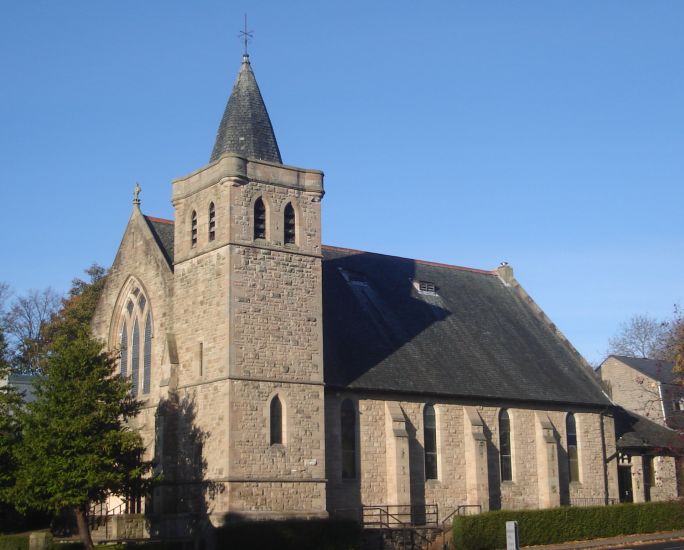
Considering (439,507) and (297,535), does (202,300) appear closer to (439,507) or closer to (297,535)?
(297,535)

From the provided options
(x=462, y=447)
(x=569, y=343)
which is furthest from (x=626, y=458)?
(x=462, y=447)

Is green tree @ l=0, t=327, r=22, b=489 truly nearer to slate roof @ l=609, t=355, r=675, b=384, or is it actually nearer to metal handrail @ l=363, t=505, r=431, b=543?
metal handrail @ l=363, t=505, r=431, b=543

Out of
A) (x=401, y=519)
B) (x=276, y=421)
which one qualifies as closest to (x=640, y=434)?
(x=401, y=519)

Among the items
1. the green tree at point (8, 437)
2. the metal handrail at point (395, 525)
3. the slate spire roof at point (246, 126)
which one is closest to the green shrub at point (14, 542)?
the green tree at point (8, 437)

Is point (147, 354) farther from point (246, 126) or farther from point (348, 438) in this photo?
point (246, 126)

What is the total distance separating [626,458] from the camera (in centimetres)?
4525

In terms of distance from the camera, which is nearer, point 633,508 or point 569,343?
point 633,508

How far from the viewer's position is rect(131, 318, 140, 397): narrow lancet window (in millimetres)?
36938

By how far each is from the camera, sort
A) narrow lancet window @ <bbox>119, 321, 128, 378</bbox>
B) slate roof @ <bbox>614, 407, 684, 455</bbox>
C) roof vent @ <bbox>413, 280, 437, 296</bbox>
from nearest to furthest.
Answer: narrow lancet window @ <bbox>119, 321, 128, 378</bbox>, roof vent @ <bbox>413, 280, 437, 296</bbox>, slate roof @ <bbox>614, 407, 684, 455</bbox>

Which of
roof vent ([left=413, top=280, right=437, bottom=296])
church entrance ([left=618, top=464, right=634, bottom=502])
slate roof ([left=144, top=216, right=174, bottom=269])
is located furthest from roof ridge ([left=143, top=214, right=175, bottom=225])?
church entrance ([left=618, top=464, right=634, bottom=502])

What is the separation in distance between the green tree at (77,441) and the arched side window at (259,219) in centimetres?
664

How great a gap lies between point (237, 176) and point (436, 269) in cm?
1659

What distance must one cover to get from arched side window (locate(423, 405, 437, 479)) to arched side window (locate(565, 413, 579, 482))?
7835 mm

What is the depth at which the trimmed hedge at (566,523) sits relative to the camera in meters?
32.9
